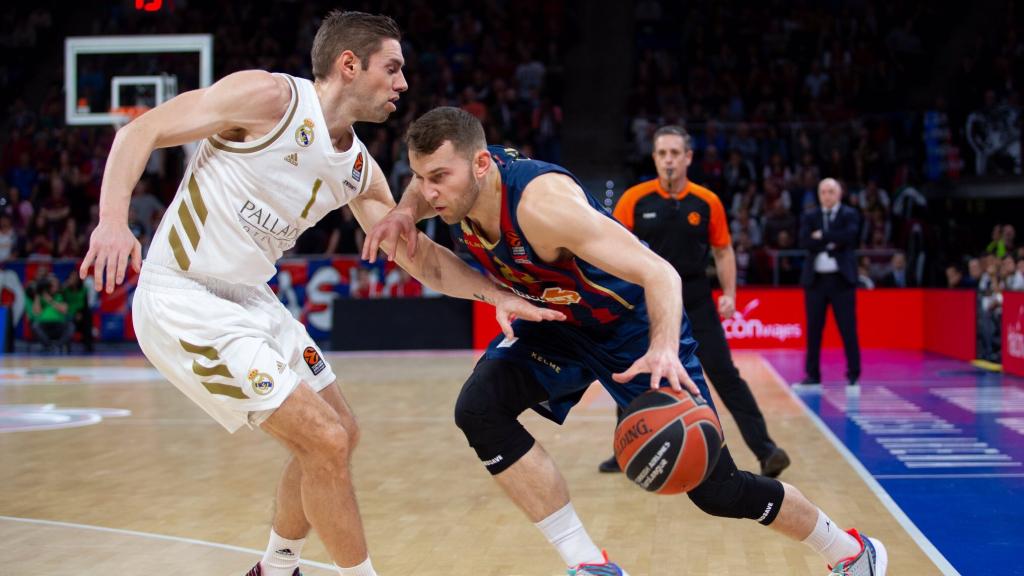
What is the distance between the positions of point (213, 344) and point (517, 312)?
1.05 metres

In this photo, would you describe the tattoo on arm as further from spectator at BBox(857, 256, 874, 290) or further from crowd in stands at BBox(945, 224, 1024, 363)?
spectator at BBox(857, 256, 874, 290)

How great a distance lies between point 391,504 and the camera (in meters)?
5.84

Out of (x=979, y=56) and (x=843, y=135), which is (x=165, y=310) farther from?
(x=979, y=56)

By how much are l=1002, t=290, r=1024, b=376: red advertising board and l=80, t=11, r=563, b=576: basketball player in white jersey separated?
919cm

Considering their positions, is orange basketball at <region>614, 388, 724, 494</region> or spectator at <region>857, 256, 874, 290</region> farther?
spectator at <region>857, 256, 874, 290</region>

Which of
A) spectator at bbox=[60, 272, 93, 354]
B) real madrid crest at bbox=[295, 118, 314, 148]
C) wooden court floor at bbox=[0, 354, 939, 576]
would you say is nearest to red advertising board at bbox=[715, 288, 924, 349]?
wooden court floor at bbox=[0, 354, 939, 576]

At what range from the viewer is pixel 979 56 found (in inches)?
713

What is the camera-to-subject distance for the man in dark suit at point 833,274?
10344 mm

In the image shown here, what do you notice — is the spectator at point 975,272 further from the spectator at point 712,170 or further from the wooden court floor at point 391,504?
the wooden court floor at point 391,504

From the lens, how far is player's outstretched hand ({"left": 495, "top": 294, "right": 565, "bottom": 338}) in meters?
3.88

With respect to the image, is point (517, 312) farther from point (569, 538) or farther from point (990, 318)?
point (990, 318)

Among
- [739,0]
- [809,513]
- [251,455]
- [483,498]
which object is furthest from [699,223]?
[739,0]

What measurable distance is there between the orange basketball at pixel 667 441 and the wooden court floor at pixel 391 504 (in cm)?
121

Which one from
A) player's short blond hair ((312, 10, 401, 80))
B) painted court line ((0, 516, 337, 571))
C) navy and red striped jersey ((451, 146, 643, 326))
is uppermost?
player's short blond hair ((312, 10, 401, 80))
